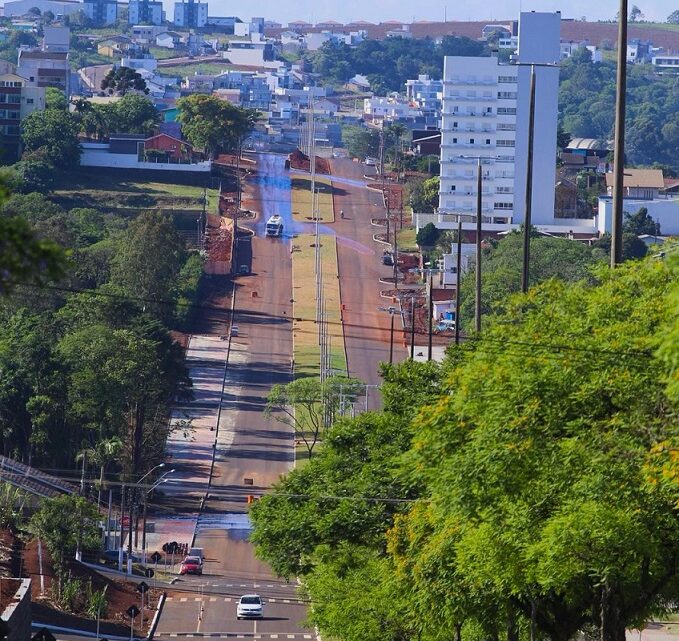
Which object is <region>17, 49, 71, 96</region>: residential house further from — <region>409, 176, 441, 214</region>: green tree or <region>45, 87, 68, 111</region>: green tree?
<region>409, 176, 441, 214</region>: green tree

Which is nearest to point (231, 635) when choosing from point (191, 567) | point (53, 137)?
point (191, 567)

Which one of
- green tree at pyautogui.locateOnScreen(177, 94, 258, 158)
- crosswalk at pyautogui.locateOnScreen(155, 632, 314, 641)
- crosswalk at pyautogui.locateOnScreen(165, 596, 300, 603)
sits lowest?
crosswalk at pyautogui.locateOnScreen(165, 596, 300, 603)

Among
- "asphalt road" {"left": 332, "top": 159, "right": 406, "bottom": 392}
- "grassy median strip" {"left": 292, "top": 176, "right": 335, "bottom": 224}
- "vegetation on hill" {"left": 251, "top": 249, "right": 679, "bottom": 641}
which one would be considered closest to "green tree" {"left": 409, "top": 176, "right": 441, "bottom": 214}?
"asphalt road" {"left": 332, "top": 159, "right": 406, "bottom": 392}

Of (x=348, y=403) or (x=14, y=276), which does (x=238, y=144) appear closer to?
(x=348, y=403)

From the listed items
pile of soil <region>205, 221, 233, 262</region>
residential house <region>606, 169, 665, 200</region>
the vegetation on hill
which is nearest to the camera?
the vegetation on hill

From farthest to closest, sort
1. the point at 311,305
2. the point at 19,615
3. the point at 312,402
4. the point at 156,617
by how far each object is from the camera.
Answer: the point at 311,305 → the point at 312,402 → the point at 156,617 → the point at 19,615

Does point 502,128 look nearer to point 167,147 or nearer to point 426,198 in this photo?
point 426,198
